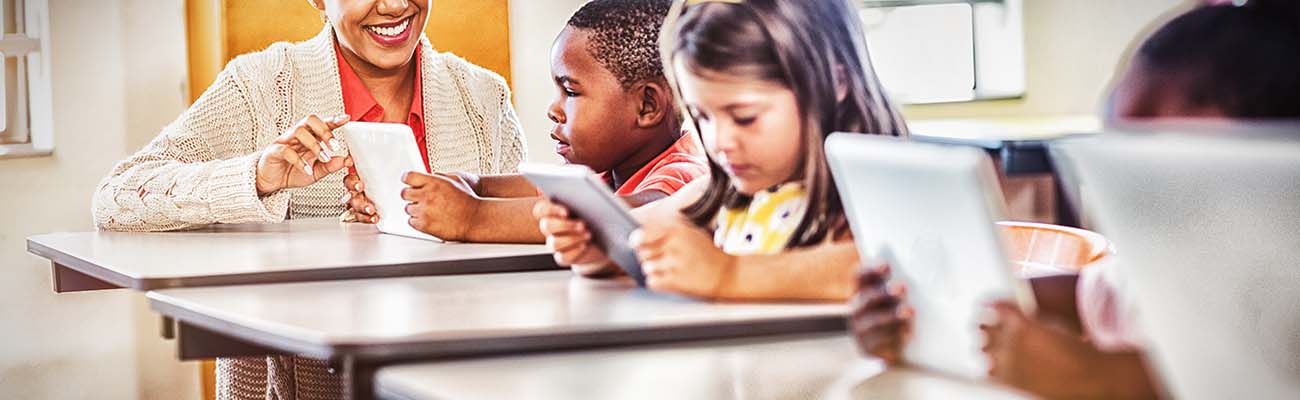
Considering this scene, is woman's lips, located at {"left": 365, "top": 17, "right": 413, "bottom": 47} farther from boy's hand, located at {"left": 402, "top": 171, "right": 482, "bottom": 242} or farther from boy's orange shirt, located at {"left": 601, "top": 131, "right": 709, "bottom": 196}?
boy's orange shirt, located at {"left": 601, "top": 131, "right": 709, "bottom": 196}

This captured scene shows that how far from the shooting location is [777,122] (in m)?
1.16

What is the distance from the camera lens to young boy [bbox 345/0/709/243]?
73.5 inches

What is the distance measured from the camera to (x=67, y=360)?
3688 millimetres

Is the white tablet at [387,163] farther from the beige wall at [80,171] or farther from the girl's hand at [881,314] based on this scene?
the beige wall at [80,171]

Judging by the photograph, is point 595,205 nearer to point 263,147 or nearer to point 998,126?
point 263,147

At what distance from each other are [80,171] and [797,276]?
115 inches

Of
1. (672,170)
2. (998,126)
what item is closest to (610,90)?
(672,170)

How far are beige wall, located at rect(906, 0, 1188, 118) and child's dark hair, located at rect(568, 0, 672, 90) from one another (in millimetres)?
3278

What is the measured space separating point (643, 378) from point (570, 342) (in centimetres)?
12

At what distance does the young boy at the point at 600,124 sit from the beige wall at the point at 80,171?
2.01 m

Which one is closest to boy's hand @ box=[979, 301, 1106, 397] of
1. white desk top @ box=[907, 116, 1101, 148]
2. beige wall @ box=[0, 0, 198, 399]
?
beige wall @ box=[0, 0, 198, 399]

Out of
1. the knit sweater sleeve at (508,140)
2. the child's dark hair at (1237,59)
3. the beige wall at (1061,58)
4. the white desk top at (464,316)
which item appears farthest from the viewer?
the beige wall at (1061,58)

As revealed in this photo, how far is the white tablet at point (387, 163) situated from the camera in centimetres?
194

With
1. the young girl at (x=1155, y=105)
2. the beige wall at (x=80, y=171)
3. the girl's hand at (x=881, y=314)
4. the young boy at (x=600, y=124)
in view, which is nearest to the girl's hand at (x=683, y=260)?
the girl's hand at (x=881, y=314)
